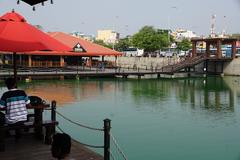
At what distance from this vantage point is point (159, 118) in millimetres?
18984

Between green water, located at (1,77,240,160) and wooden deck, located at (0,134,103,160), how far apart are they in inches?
184

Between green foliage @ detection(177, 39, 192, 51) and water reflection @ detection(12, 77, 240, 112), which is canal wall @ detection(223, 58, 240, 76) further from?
green foliage @ detection(177, 39, 192, 51)

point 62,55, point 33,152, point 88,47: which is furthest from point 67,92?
point 33,152

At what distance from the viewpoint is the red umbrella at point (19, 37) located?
7.12m

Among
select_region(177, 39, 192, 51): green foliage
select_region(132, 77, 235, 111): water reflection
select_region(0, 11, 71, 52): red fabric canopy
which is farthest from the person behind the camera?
select_region(177, 39, 192, 51): green foliage

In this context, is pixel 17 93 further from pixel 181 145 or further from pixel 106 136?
pixel 181 145

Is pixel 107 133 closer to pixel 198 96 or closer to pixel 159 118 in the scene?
pixel 159 118

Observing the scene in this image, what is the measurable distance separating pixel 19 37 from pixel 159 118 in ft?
41.5

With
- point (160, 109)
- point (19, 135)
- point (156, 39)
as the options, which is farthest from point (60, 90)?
point (156, 39)

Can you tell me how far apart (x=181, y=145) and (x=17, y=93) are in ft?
26.6

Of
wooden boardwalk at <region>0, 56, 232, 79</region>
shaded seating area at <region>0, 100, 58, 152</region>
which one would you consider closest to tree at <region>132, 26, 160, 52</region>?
wooden boardwalk at <region>0, 56, 232, 79</region>

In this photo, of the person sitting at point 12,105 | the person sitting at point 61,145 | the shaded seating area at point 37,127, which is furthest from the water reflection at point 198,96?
the person sitting at point 61,145

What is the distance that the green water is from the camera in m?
13.0

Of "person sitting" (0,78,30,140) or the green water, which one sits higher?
"person sitting" (0,78,30,140)
